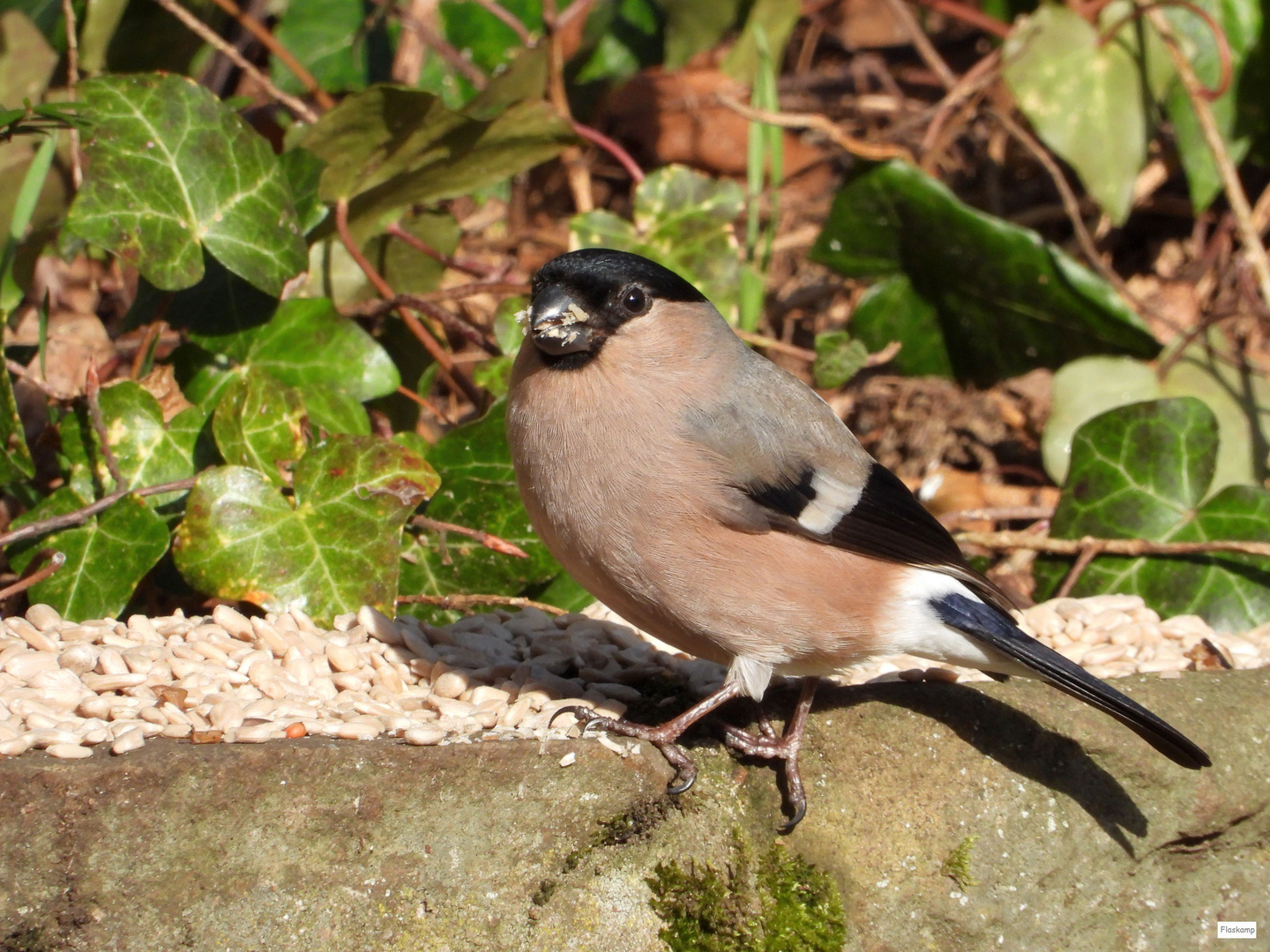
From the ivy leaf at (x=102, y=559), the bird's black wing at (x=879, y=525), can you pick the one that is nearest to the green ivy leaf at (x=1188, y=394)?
the bird's black wing at (x=879, y=525)

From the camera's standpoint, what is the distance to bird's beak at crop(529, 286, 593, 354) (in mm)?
2669

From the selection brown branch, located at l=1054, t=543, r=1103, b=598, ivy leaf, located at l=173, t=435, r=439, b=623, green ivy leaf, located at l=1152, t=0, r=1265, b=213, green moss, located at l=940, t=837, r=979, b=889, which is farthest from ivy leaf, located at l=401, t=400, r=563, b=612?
green ivy leaf, located at l=1152, t=0, r=1265, b=213

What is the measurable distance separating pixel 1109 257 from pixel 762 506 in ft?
12.8

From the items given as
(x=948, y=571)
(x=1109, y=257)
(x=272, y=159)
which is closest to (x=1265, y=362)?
(x=1109, y=257)

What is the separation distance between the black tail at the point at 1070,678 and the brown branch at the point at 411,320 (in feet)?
6.54

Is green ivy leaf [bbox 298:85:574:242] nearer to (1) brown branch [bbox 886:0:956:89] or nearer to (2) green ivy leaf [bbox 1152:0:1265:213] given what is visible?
(1) brown branch [bbox 886:0:956:89]

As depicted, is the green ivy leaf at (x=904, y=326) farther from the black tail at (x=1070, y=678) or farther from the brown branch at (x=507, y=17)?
the black tail at (x=1070, y=678)

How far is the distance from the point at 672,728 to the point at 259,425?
5.11 ft

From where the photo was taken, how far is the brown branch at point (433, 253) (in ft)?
13.9

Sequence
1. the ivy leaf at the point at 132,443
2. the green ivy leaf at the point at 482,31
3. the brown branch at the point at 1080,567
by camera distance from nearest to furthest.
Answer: the ivy leaf at the point at 132,443, the brown branch at the point at 1080,567, the green ivy leaf at the point at 482,31

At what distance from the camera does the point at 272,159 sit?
11.8 feet

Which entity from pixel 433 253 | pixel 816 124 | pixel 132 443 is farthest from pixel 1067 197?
pixel 132 443

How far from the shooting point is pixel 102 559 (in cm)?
320

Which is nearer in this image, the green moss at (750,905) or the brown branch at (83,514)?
the green moss at (750,905)
